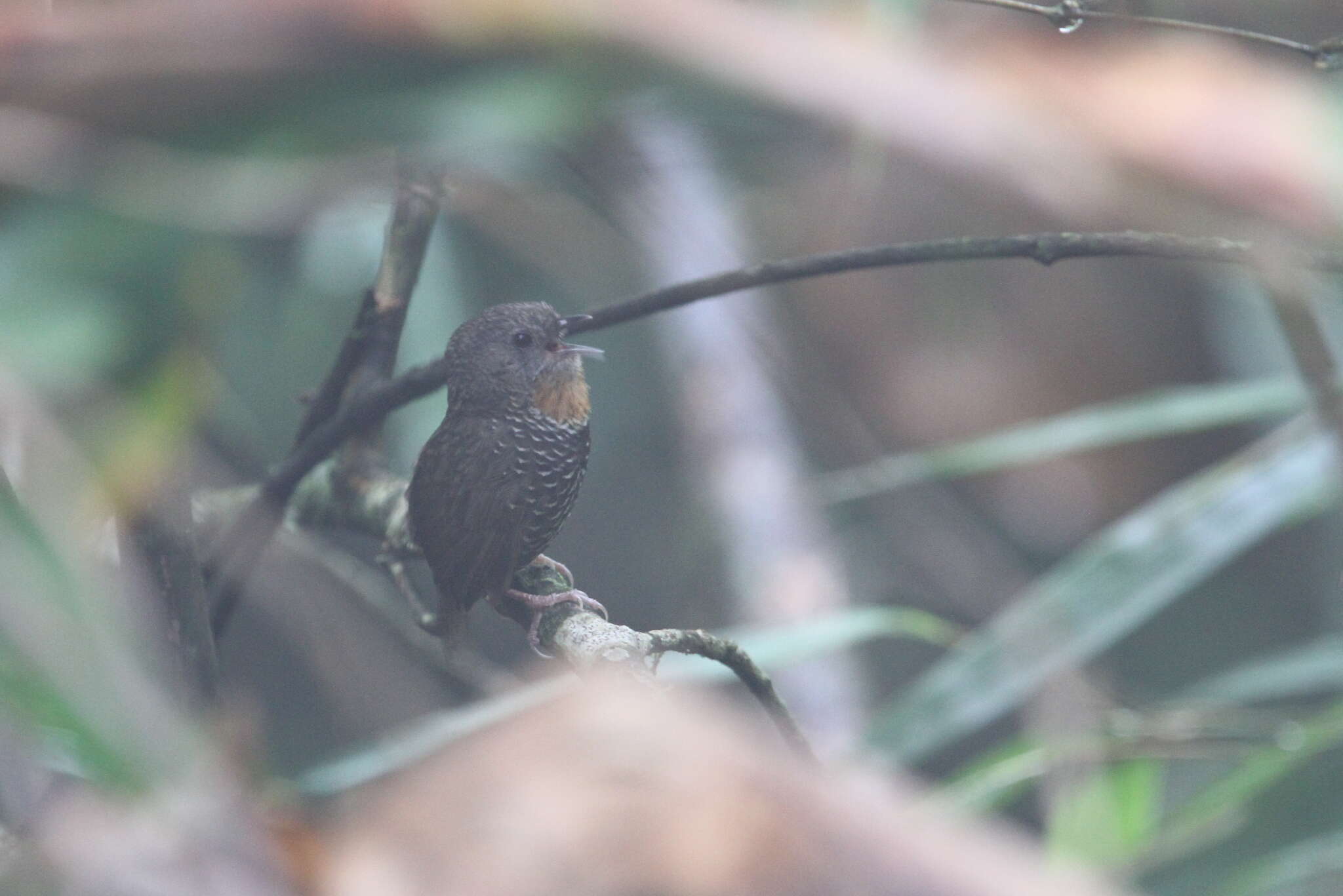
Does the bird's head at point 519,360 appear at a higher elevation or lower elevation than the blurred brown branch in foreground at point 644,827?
higher

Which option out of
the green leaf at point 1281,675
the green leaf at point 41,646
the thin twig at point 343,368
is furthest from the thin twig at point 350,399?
the green leaf at point 1281,675

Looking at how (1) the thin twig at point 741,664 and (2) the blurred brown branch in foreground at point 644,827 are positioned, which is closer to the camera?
(2) the blurred brown branch in foreground at point 644,827

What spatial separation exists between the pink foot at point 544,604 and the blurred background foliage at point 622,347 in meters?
0.02

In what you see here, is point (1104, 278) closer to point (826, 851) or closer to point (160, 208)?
point (160, 208)

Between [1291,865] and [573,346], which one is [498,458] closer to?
[573,346]

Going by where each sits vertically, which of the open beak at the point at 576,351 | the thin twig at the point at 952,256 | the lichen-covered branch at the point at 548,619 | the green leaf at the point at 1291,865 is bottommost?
the green leaf at the point at 1291,865

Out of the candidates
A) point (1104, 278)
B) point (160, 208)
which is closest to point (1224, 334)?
point (1104, 278)

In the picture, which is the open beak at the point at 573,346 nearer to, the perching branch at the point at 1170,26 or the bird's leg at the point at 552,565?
the bird's leg at the point at 552,565

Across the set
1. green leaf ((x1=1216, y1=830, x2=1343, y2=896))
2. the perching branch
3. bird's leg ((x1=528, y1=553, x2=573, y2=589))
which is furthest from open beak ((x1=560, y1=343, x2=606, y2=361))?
green leaf ((x1=1216, y1=830, x2=1343, y2=896))

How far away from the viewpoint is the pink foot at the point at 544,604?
616 mm

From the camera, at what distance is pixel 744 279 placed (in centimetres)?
66

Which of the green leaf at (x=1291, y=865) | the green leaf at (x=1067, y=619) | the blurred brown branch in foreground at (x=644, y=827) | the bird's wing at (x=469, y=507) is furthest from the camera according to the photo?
the green leaf at (x=1067, y=619)

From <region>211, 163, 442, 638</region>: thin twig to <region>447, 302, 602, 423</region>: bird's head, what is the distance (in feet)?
0.28

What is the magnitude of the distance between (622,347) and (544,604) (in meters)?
1.19
